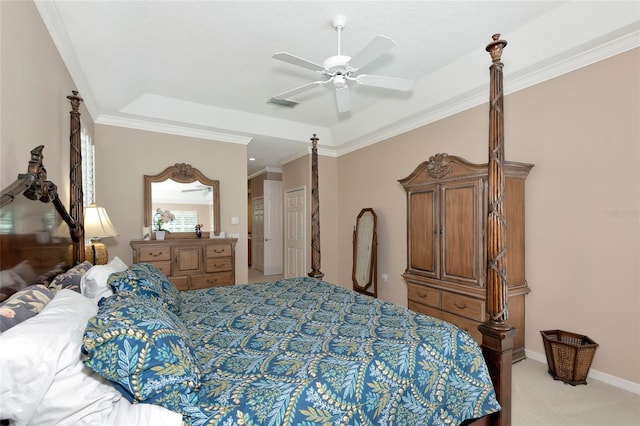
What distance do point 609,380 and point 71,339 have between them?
361 centimetres

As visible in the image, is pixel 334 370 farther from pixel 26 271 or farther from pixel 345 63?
pixel 345 63

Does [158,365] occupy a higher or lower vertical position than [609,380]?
higher

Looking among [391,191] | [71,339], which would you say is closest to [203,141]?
[391,191]

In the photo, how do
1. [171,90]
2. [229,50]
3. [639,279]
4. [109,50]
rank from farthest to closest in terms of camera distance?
[171,90]
[229,50]
[109,50]
[639,279]

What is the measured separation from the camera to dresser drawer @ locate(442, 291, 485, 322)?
9.94 feet

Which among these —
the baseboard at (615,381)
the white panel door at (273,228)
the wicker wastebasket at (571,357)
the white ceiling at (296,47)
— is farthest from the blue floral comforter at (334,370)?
the white panel door at (273,228)

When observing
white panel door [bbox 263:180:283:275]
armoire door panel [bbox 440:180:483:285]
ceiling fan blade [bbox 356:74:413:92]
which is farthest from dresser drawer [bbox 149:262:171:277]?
white panel door [bbox 263:180:283:275]

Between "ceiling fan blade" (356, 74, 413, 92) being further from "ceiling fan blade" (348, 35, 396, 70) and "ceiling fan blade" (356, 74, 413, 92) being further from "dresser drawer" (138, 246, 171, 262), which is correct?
"dresser drawer" (138, 246, 171, 262)

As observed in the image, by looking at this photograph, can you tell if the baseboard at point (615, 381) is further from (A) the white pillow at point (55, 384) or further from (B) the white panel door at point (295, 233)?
(B) the white panel door at point (295, 233)

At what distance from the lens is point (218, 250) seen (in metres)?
4.40

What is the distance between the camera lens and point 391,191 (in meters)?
4.80

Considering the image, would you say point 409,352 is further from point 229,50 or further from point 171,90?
point 171,90

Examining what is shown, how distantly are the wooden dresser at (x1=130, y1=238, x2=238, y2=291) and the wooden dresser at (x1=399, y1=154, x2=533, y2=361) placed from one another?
8.28ft

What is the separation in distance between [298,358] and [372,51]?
6.66 ft
